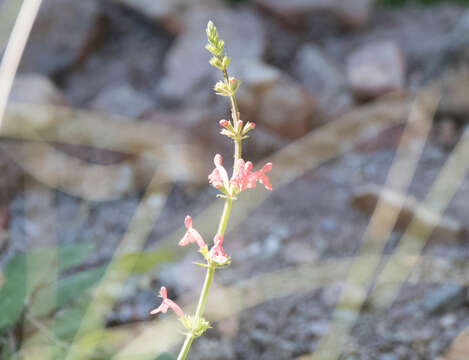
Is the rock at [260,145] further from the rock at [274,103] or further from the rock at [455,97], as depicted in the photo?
the rock at [455,97]

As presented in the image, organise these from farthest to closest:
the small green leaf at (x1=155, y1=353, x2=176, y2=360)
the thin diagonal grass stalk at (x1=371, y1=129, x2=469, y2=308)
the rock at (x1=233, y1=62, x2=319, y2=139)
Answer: the rock at (x1=233, y1=62, x2=319, y2=139)
the thin diagonal grass stalk at (x1=371, y1=129, x2=469, y2=308)
the small green leaf at (x1=155, y1=353, x2=176, y2=360)

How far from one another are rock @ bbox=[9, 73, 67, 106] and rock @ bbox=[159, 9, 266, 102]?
50 centimetres

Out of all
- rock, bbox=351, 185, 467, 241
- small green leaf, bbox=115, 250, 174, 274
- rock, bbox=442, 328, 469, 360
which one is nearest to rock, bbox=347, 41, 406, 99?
rock, bbox=351, 185, 467, 241

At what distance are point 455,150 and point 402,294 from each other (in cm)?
82

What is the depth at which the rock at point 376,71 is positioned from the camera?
2236mm

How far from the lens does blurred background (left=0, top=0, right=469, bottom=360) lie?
1.06 meters

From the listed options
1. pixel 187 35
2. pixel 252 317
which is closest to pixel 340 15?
pixel 187 35

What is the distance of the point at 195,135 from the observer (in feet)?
6.63

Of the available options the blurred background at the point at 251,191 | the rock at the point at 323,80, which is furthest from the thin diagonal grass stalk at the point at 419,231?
the rock at the point at 323,80

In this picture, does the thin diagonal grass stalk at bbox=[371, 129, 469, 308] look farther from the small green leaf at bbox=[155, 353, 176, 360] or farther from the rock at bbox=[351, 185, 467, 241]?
the small green leaf at bbox=[155, 353, 176, 360]

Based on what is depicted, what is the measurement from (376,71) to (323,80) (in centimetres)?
23

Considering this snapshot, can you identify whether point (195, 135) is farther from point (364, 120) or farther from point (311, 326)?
point (311, 326)

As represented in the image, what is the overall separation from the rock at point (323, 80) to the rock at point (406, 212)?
0.63 meters

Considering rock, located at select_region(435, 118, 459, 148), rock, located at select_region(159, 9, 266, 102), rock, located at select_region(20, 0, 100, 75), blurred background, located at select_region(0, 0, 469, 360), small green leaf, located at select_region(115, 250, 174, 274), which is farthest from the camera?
rock, located at select_region(20, 0, 100, 75)
